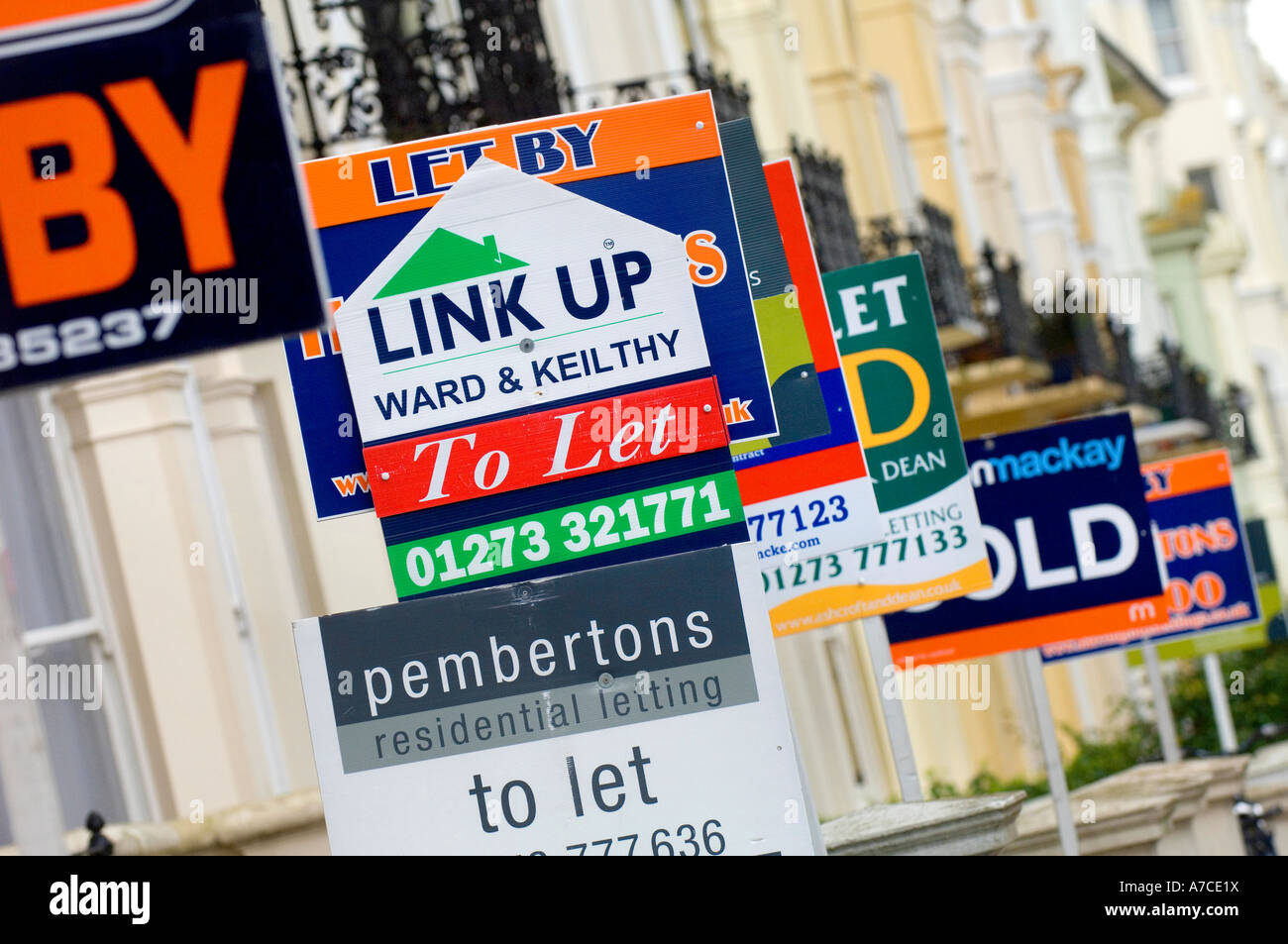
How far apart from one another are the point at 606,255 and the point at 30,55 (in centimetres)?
180

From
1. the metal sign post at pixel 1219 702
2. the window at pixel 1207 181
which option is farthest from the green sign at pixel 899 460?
the window at pixel 1207 181

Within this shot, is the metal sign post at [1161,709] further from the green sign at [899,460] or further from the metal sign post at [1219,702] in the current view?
the green sign at [899,460]

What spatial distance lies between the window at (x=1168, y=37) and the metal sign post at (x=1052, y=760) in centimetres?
4915

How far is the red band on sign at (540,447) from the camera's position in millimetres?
4812

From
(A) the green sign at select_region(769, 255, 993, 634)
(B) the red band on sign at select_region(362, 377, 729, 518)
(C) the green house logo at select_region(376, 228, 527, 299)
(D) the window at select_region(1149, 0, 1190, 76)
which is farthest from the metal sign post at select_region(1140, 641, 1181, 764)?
(D) the window at select_region(1149, 0, 1190, 76)

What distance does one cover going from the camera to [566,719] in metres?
4.40

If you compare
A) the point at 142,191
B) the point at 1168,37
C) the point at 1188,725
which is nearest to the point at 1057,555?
the point at 142,191

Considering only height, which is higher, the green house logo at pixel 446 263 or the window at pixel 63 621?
the green house logo at pixel 446 263

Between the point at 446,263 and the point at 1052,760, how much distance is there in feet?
13.2

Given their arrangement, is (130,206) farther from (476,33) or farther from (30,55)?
(476,33)

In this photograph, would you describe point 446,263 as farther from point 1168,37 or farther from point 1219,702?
point 1168,37

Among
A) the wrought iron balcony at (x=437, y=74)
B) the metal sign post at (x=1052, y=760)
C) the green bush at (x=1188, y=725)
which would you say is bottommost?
the green bush at (x=1188, y=725)
